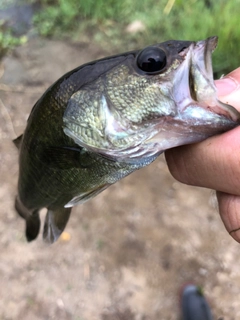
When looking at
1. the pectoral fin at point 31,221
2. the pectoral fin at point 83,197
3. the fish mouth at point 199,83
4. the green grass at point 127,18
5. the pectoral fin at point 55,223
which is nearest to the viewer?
the fish mouth at point 199,83

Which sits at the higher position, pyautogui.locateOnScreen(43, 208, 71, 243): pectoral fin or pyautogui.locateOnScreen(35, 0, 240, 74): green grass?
pyautogui.locateOnScreen(35, 0, 240, 74): green grass

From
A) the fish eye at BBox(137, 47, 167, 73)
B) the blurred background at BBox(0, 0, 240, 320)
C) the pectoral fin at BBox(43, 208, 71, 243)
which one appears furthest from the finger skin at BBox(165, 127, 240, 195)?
the blurred background at BBox(0, 0, 240, 320)

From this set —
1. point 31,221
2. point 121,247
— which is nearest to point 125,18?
point 121,247

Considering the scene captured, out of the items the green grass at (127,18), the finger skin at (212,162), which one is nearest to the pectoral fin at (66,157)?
the finger skin at (212,162)

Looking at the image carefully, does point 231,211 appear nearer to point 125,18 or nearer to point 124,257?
point 124,257

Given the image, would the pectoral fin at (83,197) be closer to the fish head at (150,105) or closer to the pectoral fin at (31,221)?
the fish head at (150,105)

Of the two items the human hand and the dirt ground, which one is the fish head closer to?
the human hand

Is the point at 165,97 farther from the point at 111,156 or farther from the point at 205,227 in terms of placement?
the point at 205,227
